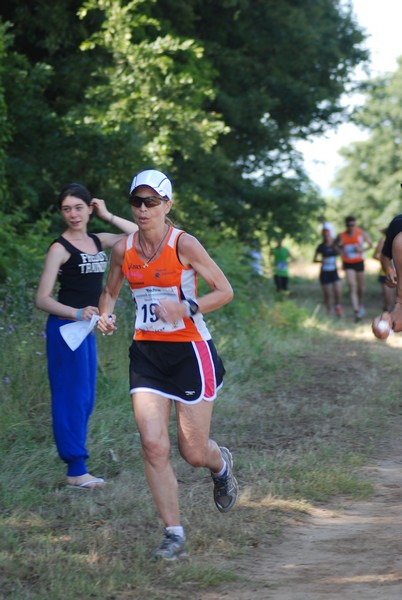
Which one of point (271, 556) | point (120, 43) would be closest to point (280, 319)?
point (120, 43)

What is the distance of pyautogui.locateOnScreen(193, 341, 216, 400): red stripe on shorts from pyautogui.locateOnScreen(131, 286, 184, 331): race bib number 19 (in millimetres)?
168

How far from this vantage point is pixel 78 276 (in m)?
7.14

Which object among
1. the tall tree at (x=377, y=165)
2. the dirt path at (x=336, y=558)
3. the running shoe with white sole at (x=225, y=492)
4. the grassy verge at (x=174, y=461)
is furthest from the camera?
the tall tree at (x=377, y=165)

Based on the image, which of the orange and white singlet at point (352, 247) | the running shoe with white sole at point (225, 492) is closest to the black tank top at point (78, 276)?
the running shoe with white sole at point (225, 492)

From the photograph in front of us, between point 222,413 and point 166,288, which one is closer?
point 166,288

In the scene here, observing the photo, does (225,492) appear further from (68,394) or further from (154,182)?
(154,182)

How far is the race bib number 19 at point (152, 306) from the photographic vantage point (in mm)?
5531

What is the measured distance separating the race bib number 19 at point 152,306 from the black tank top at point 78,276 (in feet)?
5.19

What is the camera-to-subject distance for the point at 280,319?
54.2ft

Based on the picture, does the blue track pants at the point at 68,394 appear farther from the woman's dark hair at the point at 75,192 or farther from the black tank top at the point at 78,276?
the woman's dark hair at the point at 75,192

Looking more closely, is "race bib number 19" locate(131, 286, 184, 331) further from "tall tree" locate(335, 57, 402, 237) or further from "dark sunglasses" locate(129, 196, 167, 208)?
"tall tree" locate(335, 57, 402, 237)

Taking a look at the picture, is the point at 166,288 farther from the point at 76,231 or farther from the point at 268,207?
the point at 268,207

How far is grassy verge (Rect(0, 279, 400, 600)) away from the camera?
524cm

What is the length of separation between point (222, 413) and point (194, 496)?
2.95m
